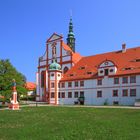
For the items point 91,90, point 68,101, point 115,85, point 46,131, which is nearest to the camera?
point 46,131

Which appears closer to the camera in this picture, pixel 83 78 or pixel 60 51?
pixel 83 78

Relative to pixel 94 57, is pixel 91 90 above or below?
below

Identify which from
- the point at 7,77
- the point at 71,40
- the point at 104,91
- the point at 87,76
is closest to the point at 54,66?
the point at 87,76

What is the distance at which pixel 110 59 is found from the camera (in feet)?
191

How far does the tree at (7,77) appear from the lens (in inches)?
1957

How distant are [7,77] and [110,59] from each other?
848 inches

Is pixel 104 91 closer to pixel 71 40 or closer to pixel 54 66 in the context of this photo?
pixel 54 66

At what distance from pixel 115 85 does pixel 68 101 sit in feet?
42.2

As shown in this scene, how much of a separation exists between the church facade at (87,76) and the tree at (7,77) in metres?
11.6

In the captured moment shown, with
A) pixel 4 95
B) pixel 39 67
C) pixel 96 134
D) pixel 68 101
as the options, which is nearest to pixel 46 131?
pixel 96 134

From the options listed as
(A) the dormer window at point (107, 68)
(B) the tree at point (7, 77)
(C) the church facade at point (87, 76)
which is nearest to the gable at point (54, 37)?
(C) the church facade at point (87, 76)

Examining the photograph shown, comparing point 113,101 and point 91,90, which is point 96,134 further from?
point 91,90

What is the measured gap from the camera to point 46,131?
529 inches

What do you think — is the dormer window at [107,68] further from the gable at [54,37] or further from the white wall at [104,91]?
the gable at [54,37]
